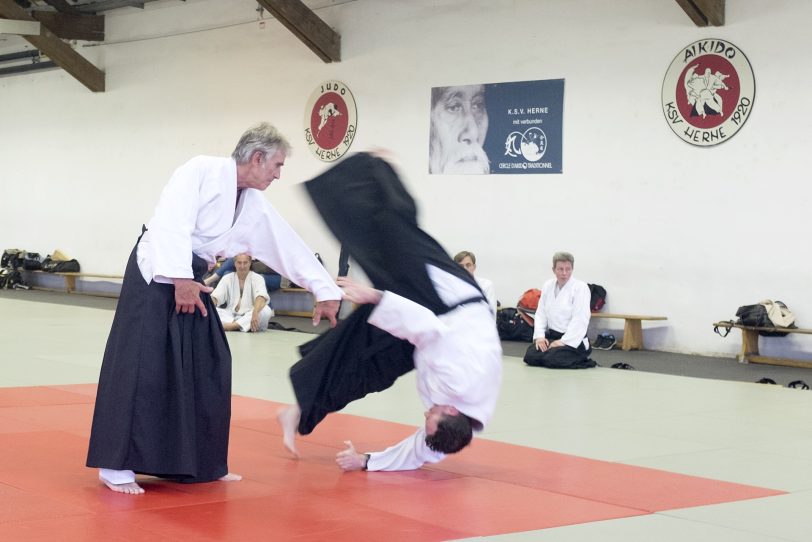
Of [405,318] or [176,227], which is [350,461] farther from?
[176,227]

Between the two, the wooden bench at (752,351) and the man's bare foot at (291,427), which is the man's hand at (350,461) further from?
the wooden bench at (752,351)

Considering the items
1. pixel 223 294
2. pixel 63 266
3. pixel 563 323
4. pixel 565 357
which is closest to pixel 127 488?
pixel 565 357

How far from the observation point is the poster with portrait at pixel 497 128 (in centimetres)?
1055

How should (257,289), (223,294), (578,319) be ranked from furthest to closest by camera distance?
1. (223,294)
2. (257,289)
3. (578,319)

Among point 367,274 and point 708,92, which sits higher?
point 708,92

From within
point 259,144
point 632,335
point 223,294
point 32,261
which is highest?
point 259,144

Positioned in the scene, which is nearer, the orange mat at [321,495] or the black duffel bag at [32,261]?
the orange mat at [321,495]

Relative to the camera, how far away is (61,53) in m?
15.7

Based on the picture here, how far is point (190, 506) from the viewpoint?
3.57m

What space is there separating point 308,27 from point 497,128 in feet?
9.47

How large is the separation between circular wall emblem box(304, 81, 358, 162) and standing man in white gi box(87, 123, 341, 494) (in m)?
8.59

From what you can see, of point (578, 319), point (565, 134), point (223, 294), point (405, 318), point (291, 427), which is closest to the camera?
point (405, 318)

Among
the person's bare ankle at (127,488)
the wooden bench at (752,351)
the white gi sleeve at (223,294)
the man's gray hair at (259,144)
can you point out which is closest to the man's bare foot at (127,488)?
the person's bare ankle at (127,488)

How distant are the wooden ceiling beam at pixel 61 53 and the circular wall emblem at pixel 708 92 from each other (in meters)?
9.50
